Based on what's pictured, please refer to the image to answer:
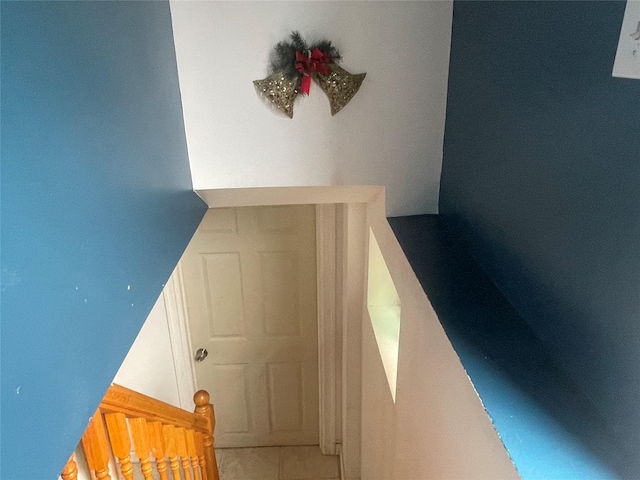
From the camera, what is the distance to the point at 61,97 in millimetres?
746

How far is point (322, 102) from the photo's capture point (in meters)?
1.42

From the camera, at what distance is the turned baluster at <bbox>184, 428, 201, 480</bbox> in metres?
1.68

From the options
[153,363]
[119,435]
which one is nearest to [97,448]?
[119,435]

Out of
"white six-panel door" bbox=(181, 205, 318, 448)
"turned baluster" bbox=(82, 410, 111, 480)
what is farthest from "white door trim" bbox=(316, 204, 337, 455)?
"turned baluster" bbox=(82, 410, 111, 480)

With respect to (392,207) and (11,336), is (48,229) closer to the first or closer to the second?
(11,336)

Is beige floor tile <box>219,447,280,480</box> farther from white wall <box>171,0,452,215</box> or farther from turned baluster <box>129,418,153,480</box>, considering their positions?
white wall <box>171,0,452,215</box>

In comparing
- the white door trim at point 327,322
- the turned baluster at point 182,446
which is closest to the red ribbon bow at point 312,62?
the white door trim at point 327,322

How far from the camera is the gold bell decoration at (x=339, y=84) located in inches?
53.7

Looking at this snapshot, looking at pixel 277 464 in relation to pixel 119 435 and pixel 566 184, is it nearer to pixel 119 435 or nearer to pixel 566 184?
pixel 119 435

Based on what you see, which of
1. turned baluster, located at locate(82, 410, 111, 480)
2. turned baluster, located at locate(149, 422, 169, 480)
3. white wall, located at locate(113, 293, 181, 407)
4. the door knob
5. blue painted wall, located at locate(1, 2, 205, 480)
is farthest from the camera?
the door knob

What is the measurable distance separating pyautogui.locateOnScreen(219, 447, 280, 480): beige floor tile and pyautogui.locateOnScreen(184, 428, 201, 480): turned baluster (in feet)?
4.47

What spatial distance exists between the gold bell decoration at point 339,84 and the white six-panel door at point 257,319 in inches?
48.6

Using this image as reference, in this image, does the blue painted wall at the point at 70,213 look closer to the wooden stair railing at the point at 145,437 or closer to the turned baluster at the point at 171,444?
the wooden stair railing at the point at 145,437

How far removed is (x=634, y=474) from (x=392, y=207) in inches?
40.0
